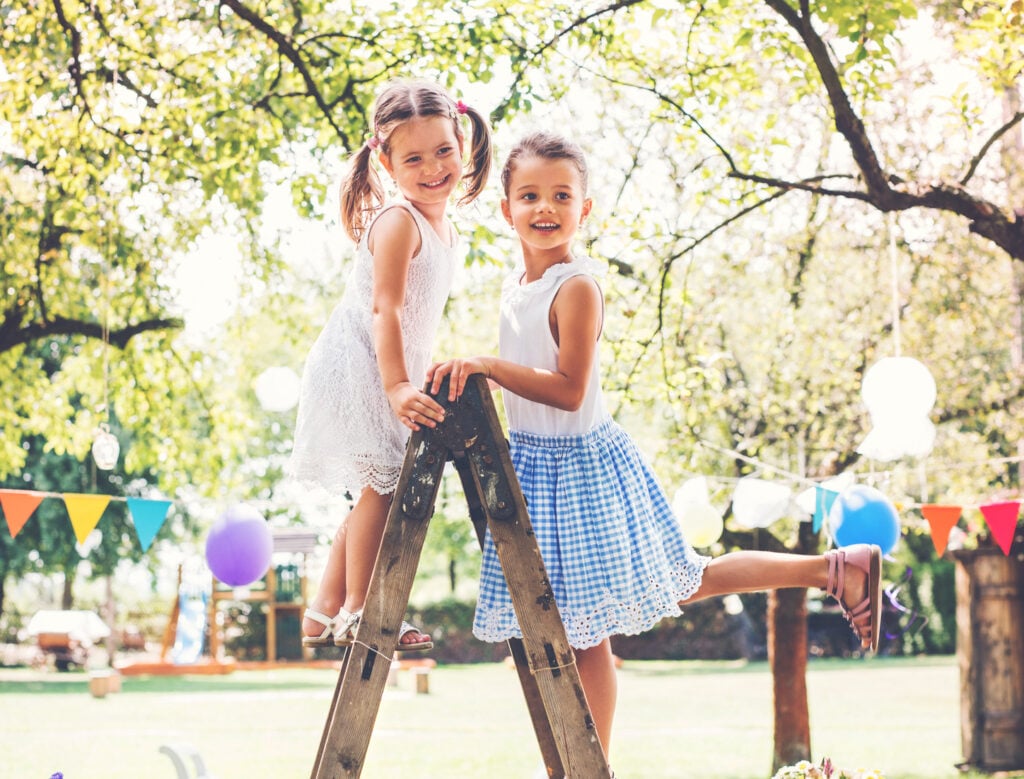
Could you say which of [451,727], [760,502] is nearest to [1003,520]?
[760,502]

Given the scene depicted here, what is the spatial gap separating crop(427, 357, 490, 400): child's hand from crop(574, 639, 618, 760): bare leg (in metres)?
0.82

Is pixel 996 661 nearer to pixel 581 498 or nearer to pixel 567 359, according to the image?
pixel 581 498

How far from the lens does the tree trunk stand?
377 inches

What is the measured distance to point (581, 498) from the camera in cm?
300

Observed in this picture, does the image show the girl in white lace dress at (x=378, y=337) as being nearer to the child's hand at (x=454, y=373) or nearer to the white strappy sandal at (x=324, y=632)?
the white strappy sandal at (x=324, y=632)

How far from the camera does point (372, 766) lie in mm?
10242

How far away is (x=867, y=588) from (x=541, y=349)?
1.06m

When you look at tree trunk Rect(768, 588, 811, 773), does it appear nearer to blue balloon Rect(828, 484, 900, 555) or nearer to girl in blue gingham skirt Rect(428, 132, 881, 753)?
blue balloon Rect(828, 484, 900, 555)

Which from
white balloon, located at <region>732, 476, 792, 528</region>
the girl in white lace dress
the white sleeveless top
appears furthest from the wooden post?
the girl in white lace dress

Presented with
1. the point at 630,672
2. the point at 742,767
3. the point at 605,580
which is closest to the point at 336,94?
the point at 605,580

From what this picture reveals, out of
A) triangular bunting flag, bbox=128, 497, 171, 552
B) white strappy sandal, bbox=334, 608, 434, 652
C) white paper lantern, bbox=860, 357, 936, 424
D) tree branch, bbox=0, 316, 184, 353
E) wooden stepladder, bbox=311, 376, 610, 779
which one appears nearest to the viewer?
wooden stepladder, bbox=311, 376, 610, 779

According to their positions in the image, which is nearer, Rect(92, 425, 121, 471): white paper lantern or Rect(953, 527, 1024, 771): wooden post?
Rect(92, 425, 121, 471): white paper lantern

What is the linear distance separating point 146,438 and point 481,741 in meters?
4.50

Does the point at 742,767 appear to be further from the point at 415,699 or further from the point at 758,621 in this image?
the point at 758,621
